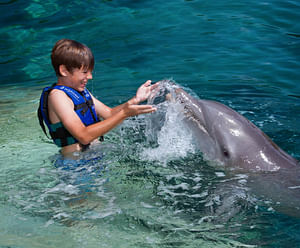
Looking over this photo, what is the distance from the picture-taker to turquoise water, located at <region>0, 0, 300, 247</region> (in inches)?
181

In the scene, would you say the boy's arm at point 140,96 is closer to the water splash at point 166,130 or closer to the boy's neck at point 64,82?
the water splash at point 166,130

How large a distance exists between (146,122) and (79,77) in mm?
1884

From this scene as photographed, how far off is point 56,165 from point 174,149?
1.59m

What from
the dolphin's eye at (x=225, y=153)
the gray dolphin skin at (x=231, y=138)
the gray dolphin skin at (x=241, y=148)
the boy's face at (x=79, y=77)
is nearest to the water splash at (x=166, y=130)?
the gray dolphin skin at (x=241, y=148)

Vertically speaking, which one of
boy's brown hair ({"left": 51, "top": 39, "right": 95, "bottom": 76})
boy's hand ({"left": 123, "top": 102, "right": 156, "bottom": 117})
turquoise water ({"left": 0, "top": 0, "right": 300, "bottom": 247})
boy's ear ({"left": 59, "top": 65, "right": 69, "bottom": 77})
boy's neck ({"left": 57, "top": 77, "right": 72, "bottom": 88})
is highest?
boy's brown hair ({"left": 51, "top": 39, "right": 95, "bottom": 76})

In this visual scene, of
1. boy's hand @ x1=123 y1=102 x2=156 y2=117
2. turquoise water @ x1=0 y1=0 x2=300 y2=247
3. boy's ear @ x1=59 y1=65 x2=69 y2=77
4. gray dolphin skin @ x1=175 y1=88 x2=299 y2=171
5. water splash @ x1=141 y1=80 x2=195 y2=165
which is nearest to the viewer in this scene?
turquoise water @ x1=0 y1=0 x2=300 y2=247

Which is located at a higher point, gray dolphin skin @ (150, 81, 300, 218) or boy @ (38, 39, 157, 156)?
boy @ (38, 39, 157, 156)

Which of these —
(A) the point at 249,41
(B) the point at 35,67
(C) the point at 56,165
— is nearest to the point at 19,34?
(B) the point at 35,67

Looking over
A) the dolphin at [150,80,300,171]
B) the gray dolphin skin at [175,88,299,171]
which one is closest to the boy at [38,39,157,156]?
the dolphin at [150,80,300,171]

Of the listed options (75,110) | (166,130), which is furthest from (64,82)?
(166,130)

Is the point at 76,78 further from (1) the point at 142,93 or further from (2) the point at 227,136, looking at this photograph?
(2) the point at 227,136

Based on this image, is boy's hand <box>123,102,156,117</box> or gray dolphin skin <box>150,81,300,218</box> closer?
boy's hand <box>123,102,156,117</box>

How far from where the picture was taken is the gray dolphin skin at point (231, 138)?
17.4 ft

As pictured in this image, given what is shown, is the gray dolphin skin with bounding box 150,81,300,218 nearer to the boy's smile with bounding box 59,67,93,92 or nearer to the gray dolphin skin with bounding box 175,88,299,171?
the gray dolphin skin with bounding box 175,88,299,171
